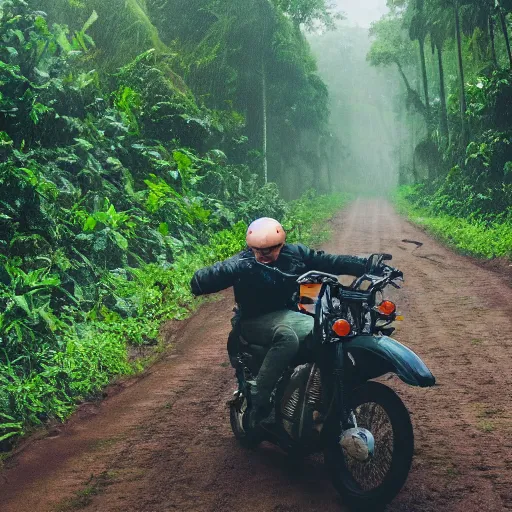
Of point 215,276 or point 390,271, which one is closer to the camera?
point 390,271

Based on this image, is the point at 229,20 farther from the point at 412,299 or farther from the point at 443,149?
the point at 412,299

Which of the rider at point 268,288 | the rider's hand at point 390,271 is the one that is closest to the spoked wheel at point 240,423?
the rider at point 268,288

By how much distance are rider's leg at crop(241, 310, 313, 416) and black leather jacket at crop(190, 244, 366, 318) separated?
0.11 m

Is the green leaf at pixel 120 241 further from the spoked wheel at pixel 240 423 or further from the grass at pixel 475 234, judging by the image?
the grass at pixel 475 234


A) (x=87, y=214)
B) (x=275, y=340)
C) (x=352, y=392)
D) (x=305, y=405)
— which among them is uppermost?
(x=87, y=214)

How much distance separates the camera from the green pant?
12.8 feet

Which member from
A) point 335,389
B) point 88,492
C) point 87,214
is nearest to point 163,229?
point 87,214

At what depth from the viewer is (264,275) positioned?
4117mm

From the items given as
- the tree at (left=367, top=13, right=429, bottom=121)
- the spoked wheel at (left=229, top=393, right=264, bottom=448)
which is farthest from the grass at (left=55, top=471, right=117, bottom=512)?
the tree at (left=367, top=13, right=429, bottom=121)

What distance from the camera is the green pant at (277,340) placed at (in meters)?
3.91

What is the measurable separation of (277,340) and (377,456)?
0.93 metres

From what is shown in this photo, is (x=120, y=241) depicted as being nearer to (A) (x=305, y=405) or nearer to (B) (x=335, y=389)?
(A) (x=305, y=405)

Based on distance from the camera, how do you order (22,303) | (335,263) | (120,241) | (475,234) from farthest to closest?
(475,234), (120,241), (22,303), (335,263)

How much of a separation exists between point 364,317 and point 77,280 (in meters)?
6.09
